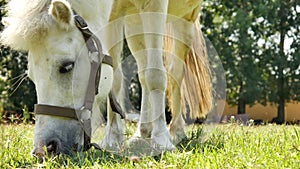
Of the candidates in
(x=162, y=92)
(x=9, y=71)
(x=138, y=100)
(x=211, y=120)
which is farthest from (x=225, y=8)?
(x=162, y=92)

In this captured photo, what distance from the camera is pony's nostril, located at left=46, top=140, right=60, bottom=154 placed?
8.61 ft

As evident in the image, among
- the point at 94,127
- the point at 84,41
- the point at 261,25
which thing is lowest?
the point at 94,127

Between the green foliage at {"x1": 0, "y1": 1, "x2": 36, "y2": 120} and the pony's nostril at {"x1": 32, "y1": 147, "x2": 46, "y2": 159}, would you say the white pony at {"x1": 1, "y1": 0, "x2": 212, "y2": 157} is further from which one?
the green foliage at {"x1": 0, "y1": 1, "x2": 36, "y2": 120}

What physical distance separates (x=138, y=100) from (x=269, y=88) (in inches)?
278

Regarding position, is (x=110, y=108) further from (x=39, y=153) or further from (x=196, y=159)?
(x=196, y=159)

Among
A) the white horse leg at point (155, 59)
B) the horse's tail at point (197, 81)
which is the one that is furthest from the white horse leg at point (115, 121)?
the horse's tail at point (197, 81)

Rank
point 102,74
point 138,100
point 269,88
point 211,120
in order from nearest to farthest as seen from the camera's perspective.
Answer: point 102,74
point 211,120
point 138,100
point 269,88

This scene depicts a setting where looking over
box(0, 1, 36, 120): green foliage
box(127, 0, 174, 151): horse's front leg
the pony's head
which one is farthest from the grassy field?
box(0, 1, 36, 120): green foliage

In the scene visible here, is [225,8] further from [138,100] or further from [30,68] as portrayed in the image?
[30,68]

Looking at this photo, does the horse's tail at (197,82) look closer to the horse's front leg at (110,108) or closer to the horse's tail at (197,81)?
the horse's tail at (197,81)

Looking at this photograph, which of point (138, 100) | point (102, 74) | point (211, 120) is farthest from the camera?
point (138, 100)

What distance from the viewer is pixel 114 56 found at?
406 centimetres

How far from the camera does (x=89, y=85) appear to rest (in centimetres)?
284

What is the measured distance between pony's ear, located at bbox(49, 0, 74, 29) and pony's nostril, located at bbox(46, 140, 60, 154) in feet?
2.35
